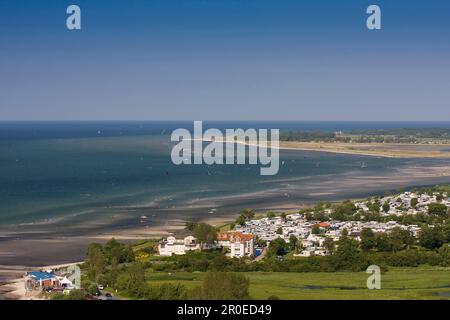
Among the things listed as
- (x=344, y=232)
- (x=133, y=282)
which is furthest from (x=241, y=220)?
(x=133, y=282)

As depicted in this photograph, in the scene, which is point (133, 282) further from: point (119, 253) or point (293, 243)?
point (293, 243)

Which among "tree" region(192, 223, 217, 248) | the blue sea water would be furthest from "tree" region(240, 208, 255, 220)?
"tree" region(192, 223, 217, 248)

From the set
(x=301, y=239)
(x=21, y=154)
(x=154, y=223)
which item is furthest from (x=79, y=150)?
(x=301, y=239)

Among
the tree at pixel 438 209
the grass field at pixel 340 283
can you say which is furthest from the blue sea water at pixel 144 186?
the grass field at pixel 340 283

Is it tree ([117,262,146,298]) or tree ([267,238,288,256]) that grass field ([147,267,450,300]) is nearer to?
tree ([117,262,146,298])

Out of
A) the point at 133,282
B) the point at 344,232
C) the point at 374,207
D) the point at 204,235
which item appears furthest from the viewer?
the point at 374,207
